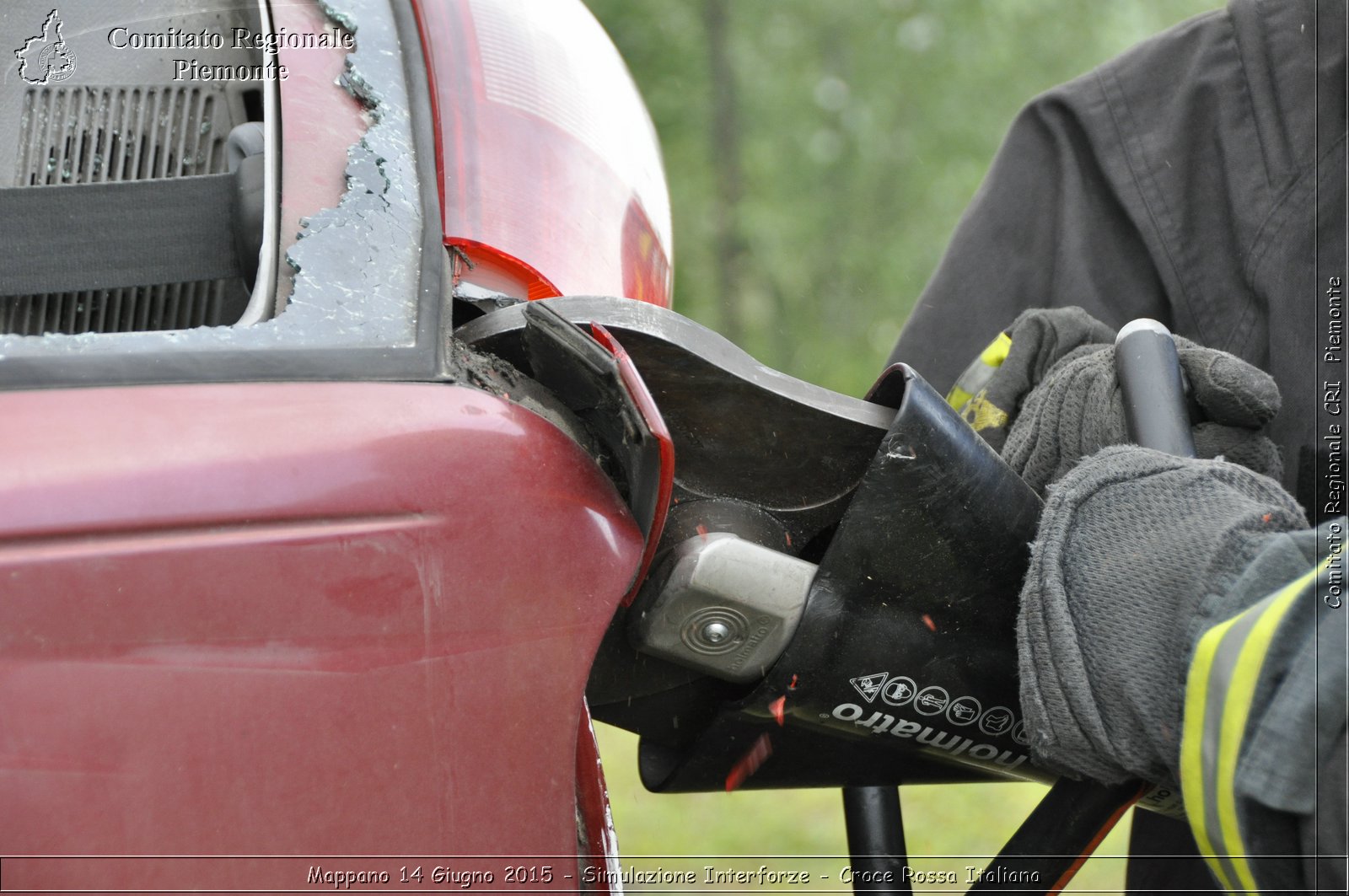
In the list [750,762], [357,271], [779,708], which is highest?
[357,271]

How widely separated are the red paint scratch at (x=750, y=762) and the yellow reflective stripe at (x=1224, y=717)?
420 mm

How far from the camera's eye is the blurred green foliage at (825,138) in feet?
23.6

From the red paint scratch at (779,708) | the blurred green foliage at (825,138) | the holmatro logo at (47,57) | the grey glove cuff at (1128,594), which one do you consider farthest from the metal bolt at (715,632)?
the blurred green foliage at (825,138)

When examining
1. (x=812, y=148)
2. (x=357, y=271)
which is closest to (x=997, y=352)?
(x=357, y=271)

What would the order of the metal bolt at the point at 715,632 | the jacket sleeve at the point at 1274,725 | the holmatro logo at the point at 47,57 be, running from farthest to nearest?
the holmatro logo at the point at 47,57 < the metal bolt at the point at 715,632 < the jacket sleeve at the point at 1274,725

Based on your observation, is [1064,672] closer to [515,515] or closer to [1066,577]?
[1066,577]

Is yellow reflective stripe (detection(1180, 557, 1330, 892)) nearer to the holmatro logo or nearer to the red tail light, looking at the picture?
the red tail light

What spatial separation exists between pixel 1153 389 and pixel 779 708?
19.3 inches

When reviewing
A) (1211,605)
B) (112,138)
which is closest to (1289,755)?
(1211,605)

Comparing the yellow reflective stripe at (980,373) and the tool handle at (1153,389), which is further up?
the tool handle at (1153,389)

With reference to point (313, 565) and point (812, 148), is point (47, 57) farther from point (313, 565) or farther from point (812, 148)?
point (812, 148)

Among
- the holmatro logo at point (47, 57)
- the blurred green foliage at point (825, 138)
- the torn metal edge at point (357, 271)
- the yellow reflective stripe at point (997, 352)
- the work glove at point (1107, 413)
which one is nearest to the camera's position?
the torn metal edge at point (357, 271)

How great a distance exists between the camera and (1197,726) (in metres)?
0.89

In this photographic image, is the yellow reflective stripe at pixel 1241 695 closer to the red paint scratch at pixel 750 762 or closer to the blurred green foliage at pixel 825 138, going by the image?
the red paint scratch at pixel 750 762
